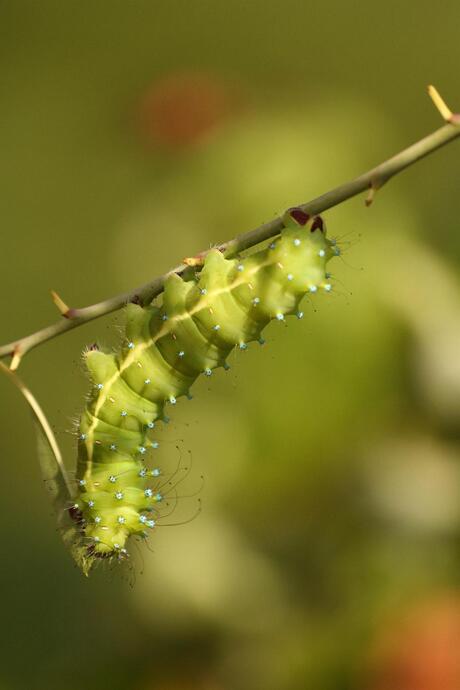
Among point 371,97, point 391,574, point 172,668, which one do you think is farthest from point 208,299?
point 371,97

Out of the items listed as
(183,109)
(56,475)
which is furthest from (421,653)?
(183,109)

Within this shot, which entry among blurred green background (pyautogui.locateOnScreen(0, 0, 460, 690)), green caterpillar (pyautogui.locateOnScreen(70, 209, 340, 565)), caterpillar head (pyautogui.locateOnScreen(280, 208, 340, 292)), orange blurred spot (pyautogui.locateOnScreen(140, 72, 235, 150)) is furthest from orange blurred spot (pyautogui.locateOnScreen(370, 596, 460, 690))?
orange blurred spot (pyautogui.locateOnScreen(140, 72, 235, 150))

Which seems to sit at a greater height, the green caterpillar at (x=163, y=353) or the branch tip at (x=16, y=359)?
the branch tip at (x=16, y=359)

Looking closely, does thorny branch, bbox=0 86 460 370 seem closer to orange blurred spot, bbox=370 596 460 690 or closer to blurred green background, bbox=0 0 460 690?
blurred green background, bbox=0 0 460 690

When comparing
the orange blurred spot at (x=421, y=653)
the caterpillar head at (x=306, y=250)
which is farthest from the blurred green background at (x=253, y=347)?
the caterpillar head at (x=306, y=250)

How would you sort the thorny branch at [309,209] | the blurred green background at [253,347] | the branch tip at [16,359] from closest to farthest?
the thorny branch at [309,209], the branch tip at [16,359], the blurred green background at [253,347]

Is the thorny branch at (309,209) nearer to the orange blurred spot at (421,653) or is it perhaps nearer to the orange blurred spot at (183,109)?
the orange blurred spot at (421,653)

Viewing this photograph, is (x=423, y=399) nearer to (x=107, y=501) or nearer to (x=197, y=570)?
(x=197, y=570)
